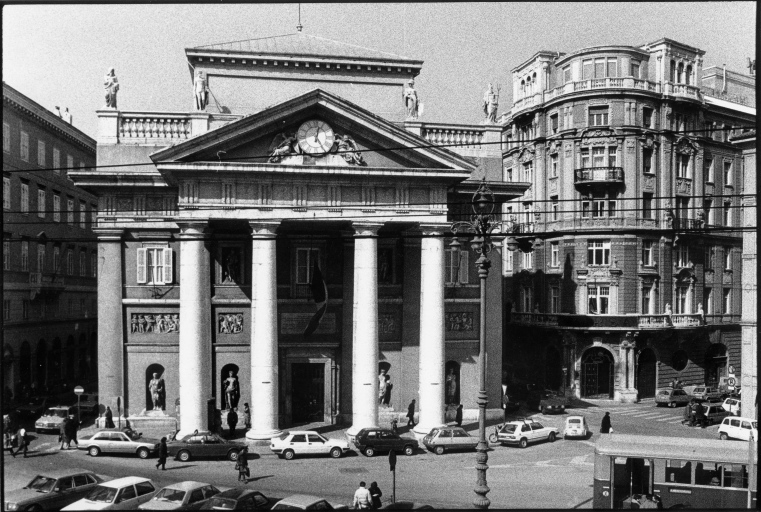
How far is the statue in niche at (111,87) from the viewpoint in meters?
27.4

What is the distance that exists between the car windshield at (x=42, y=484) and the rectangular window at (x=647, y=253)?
108 ft

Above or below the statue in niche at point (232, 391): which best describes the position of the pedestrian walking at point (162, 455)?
below

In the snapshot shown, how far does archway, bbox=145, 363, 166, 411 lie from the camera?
1200 inches

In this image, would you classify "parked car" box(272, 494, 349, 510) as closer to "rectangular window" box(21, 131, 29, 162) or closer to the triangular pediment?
the triangular pediment

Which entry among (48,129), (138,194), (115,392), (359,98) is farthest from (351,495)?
(48,129)

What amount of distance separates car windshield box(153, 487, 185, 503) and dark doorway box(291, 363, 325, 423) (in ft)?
40.9

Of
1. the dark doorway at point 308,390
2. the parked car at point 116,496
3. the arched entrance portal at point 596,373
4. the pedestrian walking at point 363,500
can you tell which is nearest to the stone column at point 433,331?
the dark doorway at point 308,390

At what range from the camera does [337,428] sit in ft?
99.7

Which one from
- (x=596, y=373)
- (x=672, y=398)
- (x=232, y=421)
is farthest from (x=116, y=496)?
(x=596, y=373)

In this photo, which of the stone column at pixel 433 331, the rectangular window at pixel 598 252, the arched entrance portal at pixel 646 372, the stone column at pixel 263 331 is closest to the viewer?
the stone column at pixel 263 331

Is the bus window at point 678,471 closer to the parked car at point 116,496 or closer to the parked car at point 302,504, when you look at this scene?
the parked car at point 302,504

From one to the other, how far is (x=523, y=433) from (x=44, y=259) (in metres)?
25.3

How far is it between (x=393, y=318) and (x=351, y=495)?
11482mm

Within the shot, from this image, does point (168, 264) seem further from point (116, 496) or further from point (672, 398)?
point (672, 398)
